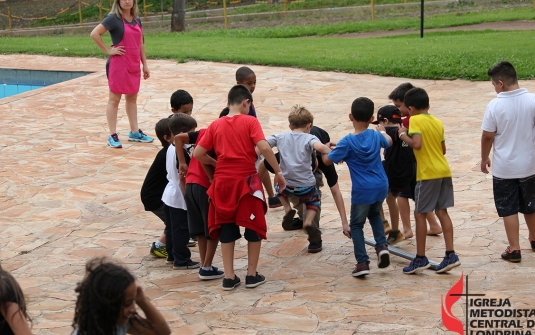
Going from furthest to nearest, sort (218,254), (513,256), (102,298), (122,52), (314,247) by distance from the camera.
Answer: (122,52)
(218,254)
(314,247)
(513,256)
(102,298)

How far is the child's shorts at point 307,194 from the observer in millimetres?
6578

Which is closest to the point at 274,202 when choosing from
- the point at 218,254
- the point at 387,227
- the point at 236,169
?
the point at 218,254

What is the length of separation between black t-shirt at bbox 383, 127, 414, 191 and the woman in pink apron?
189 inches

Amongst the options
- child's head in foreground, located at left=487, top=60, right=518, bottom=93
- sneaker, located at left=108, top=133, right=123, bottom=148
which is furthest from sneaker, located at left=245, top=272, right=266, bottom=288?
sneaker, located at left=108, top=133, right=123, bottom=148

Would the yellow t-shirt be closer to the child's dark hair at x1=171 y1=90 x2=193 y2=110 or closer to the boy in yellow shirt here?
the boy in yellow shirt

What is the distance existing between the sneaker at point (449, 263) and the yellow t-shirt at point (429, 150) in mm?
614

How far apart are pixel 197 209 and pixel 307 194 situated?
94 cm

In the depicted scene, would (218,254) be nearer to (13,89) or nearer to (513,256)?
(513,256)

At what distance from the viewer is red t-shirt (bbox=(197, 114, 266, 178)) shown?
593 centimetres

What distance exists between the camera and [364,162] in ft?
19.9

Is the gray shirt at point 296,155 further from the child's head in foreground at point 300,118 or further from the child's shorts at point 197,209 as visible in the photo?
the child's shorts at point 197,209

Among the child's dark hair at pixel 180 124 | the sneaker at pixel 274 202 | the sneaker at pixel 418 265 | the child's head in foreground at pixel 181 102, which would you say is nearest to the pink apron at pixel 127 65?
the sneaker at pixel 274 202

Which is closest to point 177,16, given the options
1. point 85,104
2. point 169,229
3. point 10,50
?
point 10,50

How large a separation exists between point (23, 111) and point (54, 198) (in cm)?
453
